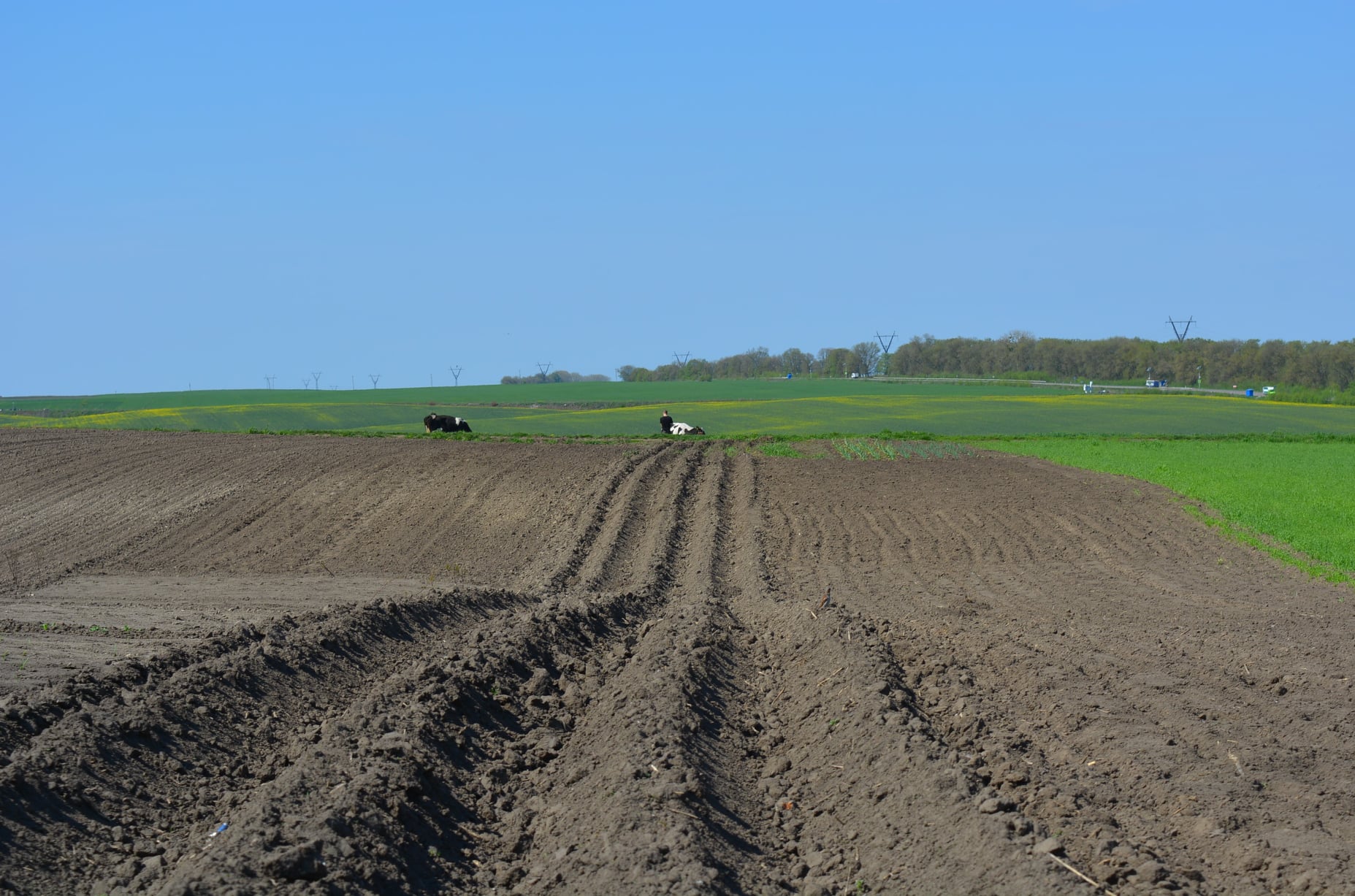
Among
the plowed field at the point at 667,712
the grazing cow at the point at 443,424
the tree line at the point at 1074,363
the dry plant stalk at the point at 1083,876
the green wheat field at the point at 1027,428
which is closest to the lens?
the dry plant stalk at the point at 1083,876

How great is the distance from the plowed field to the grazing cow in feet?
49.5

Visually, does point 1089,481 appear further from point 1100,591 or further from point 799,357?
point 799,357

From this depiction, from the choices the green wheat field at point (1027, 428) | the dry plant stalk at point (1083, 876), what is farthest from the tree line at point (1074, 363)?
the dry plant stalk at point (1083, 876)

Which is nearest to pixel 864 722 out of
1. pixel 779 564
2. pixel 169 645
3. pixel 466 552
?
pixel 169 645

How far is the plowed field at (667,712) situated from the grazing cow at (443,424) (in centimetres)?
1508

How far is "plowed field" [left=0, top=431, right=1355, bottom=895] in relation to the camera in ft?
20.8

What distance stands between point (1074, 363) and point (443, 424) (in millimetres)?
85878

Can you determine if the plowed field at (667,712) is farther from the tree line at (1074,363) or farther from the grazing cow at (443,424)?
the tree line at (1074,363)

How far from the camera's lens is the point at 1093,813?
688cm

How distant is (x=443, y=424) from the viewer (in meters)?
35.6

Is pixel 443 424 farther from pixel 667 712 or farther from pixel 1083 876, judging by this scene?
pixel 1083 876

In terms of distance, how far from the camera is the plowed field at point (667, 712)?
249 inches

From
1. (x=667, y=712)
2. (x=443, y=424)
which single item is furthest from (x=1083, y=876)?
(x=443, y=424)

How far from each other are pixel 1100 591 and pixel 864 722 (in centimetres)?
809
